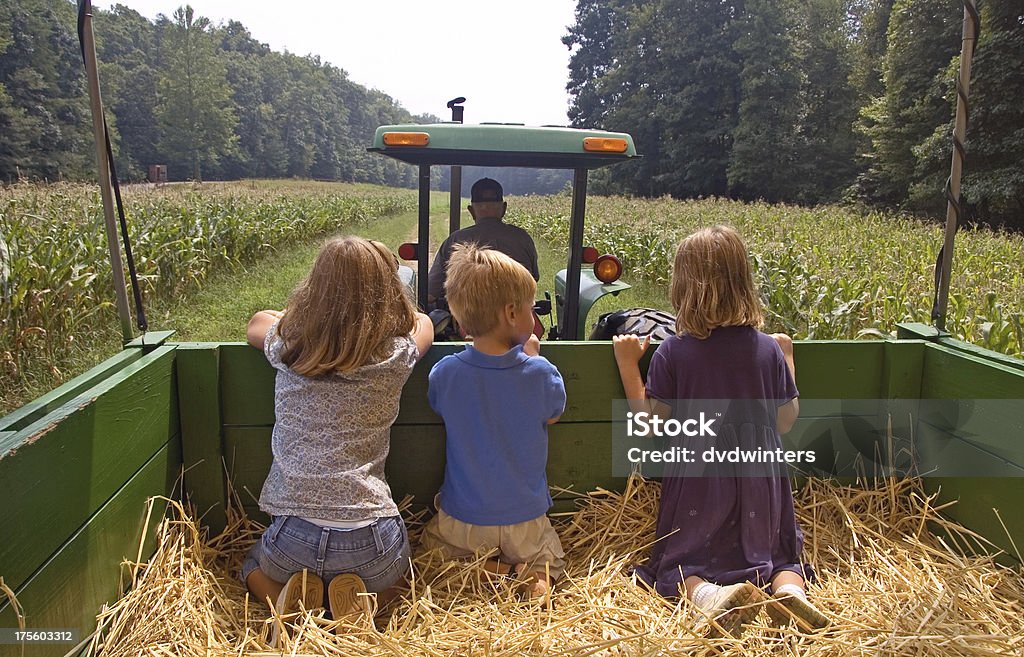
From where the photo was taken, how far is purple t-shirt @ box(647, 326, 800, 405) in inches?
89.6

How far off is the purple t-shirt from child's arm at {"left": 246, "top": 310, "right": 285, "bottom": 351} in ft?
4.44

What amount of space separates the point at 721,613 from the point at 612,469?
2.51ft

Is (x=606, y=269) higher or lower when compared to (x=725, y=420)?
higher

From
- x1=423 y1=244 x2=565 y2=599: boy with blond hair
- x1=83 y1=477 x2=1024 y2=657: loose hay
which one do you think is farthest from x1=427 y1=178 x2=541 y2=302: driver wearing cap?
x1=83 y1=477 x2=1024 y2=657: loose hay

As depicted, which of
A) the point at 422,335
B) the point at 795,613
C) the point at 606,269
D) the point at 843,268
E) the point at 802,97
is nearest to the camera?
the point at 795,613

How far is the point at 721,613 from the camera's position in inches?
76.8

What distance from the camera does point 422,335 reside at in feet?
7.80

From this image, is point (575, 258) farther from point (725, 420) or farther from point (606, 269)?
point (725, 420)

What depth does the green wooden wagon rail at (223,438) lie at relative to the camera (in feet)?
5.34

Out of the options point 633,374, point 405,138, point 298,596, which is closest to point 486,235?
point 405,138

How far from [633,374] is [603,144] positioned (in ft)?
3.29

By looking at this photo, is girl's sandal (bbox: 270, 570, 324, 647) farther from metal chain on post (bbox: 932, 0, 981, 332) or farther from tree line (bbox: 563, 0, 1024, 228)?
tree line (bbox: 563, 0, 1024, 228)

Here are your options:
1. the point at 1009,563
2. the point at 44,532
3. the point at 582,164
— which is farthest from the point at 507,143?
the point at 1009,563

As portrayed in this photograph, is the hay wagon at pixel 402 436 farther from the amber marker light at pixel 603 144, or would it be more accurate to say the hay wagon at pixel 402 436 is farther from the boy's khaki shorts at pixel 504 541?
the boy's khaki shorts at pixel 504 541
